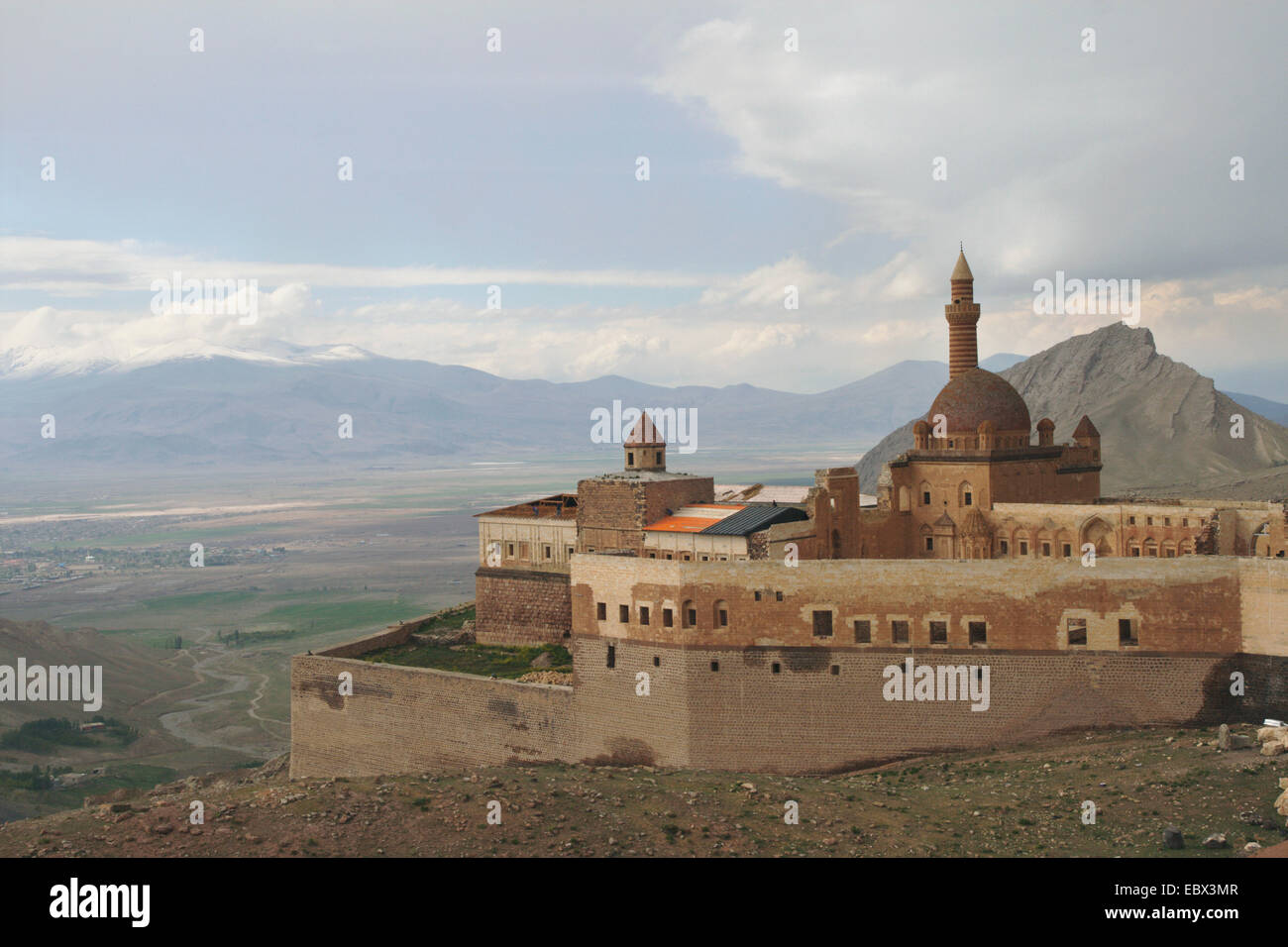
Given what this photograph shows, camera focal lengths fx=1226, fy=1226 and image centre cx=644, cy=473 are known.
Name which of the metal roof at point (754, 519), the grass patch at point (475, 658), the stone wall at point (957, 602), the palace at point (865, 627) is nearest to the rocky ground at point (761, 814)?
the palace at point (865, 627)

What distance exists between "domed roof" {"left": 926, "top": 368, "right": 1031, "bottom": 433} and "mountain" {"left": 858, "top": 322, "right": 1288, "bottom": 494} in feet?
243

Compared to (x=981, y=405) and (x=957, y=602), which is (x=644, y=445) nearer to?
(x=981, y=405)

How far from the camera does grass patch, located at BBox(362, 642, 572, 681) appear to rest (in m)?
44.7

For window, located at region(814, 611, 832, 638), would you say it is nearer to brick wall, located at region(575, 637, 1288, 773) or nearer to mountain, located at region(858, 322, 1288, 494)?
brick wall, located at region(575, 637, 1288, 773)

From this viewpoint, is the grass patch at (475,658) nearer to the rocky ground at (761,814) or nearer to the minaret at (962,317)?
the rocky ground at (761,814)

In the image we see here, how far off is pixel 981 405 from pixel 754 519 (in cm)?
1178

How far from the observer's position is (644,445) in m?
48.5

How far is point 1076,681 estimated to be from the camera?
33531 mm

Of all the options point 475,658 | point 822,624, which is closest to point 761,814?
point 822,624

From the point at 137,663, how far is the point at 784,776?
94621 millimetres

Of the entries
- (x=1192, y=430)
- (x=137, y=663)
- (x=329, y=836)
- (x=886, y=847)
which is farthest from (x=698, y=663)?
(x=1192, y=430)
